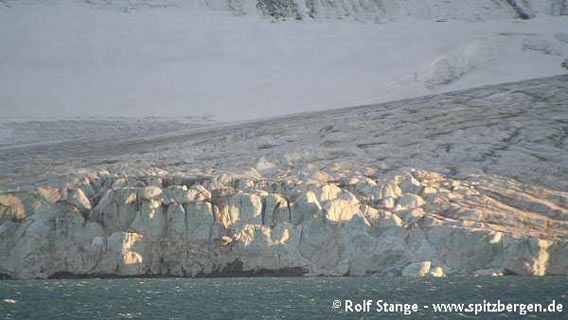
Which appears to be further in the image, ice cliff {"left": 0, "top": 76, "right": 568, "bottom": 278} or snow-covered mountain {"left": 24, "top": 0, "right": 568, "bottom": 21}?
snow-covered mountain {"left": 24, "top": 0, "right": 568, "bottom": 21}

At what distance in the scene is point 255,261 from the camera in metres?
26.8

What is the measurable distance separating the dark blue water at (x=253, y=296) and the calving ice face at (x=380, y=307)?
118 mm

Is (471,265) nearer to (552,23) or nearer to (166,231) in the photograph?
(166,231)

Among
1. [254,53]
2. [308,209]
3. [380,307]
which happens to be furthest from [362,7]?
[380,307]

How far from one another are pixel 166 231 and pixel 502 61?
19.8m

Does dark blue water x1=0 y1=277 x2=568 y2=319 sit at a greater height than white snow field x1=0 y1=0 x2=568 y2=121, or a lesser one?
lesser

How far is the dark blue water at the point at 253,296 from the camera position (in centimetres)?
2142

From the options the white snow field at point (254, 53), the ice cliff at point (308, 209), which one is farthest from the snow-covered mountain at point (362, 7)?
the ice cliff at point (308, 209)

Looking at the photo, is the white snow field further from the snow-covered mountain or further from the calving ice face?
the calving ice face

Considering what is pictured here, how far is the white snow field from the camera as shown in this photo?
42281mm

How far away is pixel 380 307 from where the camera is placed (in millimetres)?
22078

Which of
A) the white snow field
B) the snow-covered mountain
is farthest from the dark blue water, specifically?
the snow-covered mountain

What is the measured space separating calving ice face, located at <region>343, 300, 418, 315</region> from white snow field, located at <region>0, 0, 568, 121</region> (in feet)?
65.3

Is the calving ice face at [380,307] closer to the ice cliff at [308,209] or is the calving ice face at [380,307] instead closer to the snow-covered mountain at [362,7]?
the ice cliff at [308,209]
